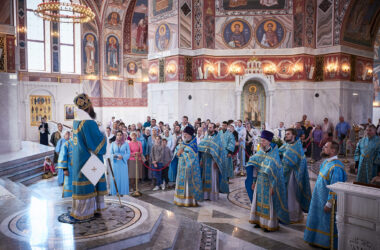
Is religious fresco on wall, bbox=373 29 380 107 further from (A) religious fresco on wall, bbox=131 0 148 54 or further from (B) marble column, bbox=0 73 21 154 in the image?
(B) marble column, bbox=0 73 21 154

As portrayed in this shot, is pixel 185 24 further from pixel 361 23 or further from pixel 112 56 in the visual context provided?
pixel 112 56

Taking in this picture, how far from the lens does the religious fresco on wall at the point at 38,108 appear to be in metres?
21.2

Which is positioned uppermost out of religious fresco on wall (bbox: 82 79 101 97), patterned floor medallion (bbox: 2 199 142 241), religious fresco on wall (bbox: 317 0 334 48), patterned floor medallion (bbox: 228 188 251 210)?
religious fresco on wall (bbox: 317 0 334 48)

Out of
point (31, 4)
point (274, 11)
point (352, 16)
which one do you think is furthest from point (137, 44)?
point (352, 16)

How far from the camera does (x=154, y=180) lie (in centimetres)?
958

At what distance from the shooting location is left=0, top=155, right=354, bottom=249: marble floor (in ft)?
14.6

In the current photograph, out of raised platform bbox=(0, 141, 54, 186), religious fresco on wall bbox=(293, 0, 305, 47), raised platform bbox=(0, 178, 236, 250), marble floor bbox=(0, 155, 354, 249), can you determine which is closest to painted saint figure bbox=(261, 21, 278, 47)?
religious fresco on wall bbox=(293, 0, 305, 47)

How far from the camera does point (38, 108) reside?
70.5ft

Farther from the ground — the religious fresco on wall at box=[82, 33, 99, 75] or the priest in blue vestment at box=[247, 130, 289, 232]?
the religious fresco on wall at box=[82, 33, 99, 75]

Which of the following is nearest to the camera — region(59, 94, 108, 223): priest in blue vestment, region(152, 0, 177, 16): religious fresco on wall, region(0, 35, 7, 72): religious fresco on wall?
region(59, 94, 108, 223): priest in blue vestment

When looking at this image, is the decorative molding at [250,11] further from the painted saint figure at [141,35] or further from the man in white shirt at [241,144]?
the painted saint figure at [141,35]

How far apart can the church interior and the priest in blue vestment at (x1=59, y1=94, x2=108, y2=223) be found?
0.03 meters

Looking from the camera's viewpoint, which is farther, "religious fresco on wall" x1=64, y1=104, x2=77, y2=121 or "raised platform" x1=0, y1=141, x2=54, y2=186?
"religious fresco on wall" x1=64, y1=104, x2=77, y2=121

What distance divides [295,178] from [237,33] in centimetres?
1215
